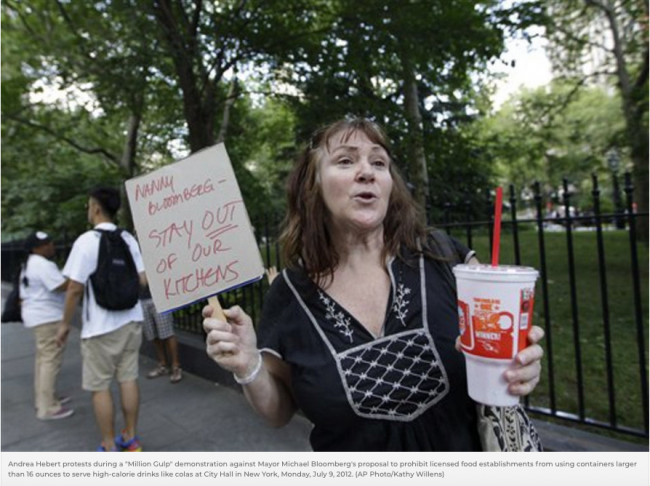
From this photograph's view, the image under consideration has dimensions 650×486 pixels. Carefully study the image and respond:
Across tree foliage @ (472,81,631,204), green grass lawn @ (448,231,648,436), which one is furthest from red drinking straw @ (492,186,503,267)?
tree foliage @ (472,81,631,204)

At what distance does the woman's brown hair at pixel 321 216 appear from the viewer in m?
1.50

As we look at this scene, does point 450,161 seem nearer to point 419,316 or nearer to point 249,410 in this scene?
point 249,410

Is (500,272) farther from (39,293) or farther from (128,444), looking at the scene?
(39,293)

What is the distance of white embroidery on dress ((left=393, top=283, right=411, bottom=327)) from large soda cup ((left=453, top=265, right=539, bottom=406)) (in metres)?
0.20

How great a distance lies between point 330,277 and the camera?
4.88ft

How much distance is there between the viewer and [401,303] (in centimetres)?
136

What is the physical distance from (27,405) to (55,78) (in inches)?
171

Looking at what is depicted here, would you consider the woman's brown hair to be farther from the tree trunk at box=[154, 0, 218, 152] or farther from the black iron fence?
the tree trunk at box=[154, 0, 218, 152]

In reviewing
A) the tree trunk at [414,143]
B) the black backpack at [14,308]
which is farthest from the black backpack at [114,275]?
the tree trunk at [414,143]

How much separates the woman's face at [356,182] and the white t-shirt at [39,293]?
3.35m

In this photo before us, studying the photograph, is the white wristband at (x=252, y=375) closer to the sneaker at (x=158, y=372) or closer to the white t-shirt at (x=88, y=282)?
the white t-shirt at (x=88, y=282)

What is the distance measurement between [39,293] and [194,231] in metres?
3.27

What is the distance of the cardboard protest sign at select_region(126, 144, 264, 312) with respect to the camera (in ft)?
4.46
